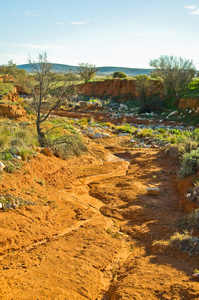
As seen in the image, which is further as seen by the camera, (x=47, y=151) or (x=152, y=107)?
(x=152, y=107)

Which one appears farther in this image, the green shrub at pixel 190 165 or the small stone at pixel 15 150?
the green shrub at pixel 190 165

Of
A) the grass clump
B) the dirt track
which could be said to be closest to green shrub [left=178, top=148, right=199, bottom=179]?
Result: the dirt track

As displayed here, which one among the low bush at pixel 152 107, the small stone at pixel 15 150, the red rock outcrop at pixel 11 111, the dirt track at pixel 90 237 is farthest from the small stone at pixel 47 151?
the low bush at pixel 152 107

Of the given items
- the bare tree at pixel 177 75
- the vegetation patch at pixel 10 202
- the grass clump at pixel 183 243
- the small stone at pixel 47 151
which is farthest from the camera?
the bare tree at pixel 177 75

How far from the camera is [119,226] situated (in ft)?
20.7

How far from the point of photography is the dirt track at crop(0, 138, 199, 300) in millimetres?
3992

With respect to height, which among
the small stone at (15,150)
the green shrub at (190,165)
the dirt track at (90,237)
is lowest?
the dirt track at (90,237)

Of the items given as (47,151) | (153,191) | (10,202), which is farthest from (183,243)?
(47,151)

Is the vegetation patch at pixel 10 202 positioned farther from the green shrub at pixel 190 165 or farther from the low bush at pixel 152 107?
the low bush at pixel 152 107

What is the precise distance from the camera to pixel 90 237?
18.5ft

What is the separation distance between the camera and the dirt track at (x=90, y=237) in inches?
157

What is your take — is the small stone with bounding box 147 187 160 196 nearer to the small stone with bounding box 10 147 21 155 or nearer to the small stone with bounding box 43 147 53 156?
the small stone with bounding box 43 147 53 156

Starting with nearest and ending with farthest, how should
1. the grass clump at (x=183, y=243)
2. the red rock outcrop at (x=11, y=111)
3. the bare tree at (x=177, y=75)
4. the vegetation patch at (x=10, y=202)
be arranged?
the grass clump at (x=183, y=243)
the vegetation patch at (x=10, y=202)
the red rock outcrop at (x=11, y=111)
the bare tree at (x=177, y=75)

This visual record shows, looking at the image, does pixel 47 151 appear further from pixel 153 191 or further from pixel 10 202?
pixel 153 191
